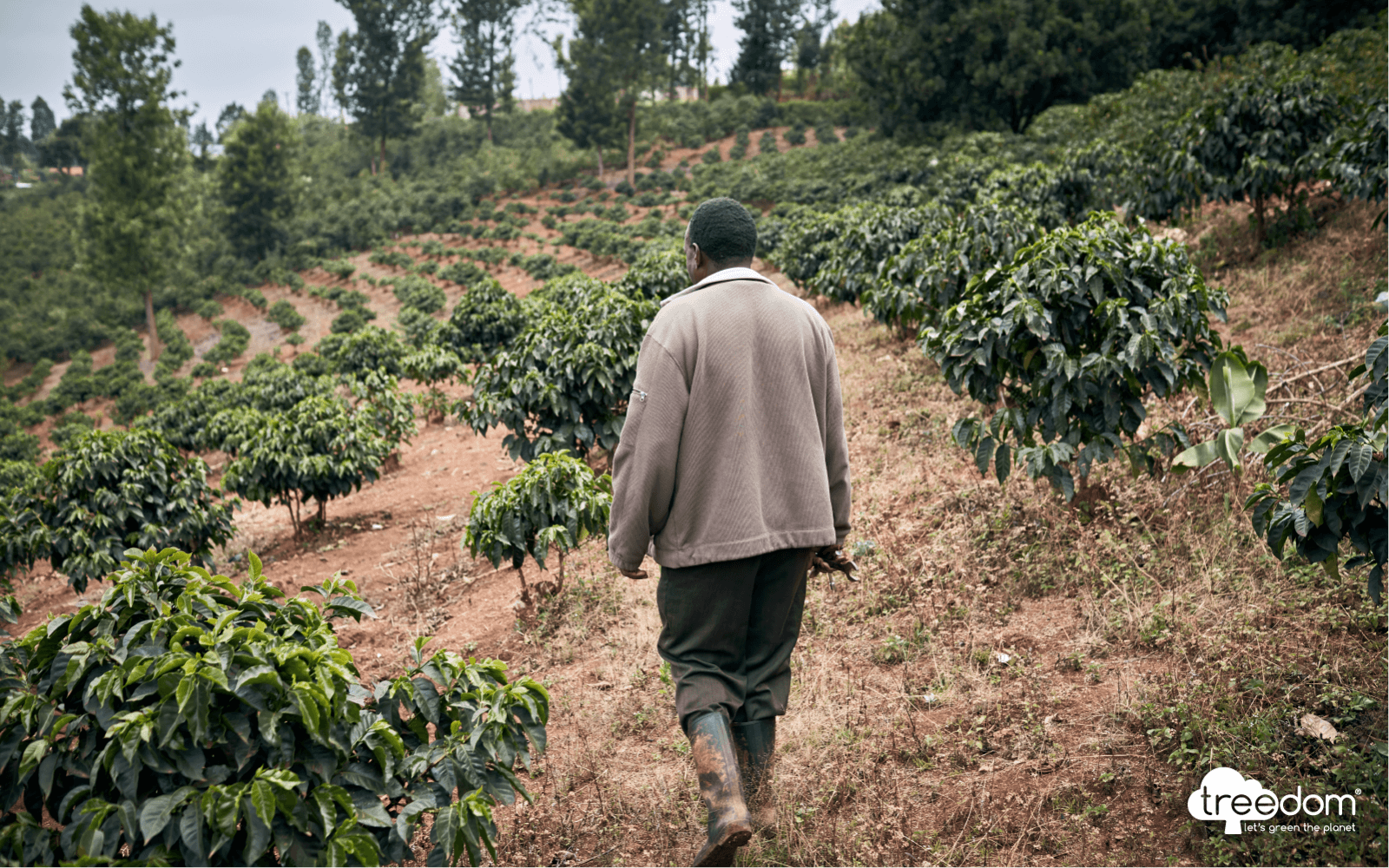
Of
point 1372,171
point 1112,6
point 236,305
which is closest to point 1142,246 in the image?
point 1372,171

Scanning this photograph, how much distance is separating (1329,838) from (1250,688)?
2.32 ft

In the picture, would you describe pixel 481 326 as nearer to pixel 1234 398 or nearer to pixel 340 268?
pixel 1234 398

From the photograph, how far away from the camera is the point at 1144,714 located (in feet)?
9.94

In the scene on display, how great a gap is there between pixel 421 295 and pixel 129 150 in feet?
49.2

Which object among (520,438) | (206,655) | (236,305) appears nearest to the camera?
(206,655)

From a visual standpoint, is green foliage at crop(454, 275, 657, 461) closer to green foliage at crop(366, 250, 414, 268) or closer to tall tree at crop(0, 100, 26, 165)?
green foliage at crop(366, 250, 414, 268)

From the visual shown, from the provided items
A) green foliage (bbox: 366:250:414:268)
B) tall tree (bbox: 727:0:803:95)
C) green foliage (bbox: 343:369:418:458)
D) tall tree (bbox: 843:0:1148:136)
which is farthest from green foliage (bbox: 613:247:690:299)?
tall tree (bbox: 727:0:803:95)

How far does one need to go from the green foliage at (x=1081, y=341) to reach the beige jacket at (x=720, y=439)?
2302mm

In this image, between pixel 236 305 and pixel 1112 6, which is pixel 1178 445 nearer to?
pixel 1112 6

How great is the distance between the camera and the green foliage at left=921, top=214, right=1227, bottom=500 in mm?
4242

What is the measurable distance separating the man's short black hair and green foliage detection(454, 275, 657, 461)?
11.4 feet

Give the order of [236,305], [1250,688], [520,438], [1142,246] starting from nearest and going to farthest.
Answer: [1250,688]
[1142,246]
[520,438]
[236,305]

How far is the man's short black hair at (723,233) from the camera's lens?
251 centimetres

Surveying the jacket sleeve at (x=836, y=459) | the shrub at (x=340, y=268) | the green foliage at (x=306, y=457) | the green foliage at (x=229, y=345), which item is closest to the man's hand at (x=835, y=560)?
the jacket sleeve at (x=836, y=459)
